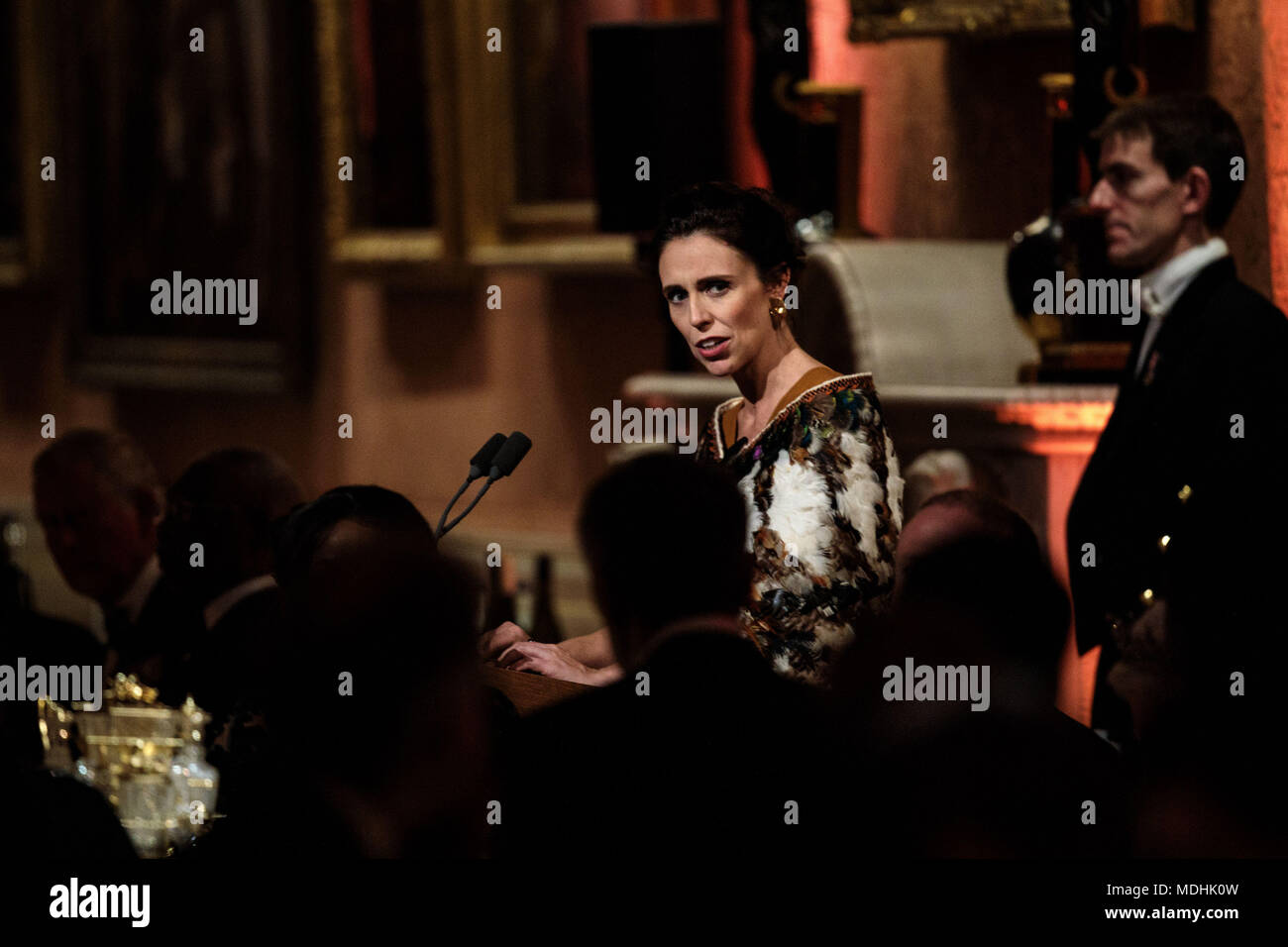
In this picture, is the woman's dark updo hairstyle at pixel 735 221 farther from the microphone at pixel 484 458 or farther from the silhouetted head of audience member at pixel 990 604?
the silhouetted head of audience member at pixel 990 604

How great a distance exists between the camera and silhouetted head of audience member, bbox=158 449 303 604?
329cm

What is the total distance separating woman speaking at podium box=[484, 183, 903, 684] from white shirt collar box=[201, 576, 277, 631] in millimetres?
831

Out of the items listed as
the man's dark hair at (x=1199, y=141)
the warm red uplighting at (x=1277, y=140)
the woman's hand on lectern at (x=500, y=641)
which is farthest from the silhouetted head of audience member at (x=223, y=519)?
the warm red uplighting at (x=1277, y=140)

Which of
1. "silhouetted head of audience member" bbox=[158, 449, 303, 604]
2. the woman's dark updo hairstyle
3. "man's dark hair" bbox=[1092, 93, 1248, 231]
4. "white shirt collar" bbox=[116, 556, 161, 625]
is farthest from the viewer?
"white shirt collar" bbox=[116, 556, 161, 625]

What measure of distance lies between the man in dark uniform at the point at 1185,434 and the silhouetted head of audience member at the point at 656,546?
3.97 ft

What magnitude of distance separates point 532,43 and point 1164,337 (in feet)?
12.7

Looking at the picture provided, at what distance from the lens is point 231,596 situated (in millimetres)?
3207

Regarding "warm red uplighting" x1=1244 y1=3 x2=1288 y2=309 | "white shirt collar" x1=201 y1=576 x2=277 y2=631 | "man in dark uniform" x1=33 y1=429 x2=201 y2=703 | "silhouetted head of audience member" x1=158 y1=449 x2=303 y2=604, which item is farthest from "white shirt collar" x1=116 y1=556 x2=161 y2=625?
"warm red uplighting" x1=1244 y1=3 x2=1288 y2=309

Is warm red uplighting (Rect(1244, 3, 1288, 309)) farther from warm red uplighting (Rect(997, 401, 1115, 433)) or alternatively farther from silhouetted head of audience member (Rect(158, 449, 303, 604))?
silhouetted head of audience member (Rect(158, 449, 303, 604))

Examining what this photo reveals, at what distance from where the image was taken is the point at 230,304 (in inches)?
316

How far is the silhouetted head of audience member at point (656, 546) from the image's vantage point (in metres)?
1.93
